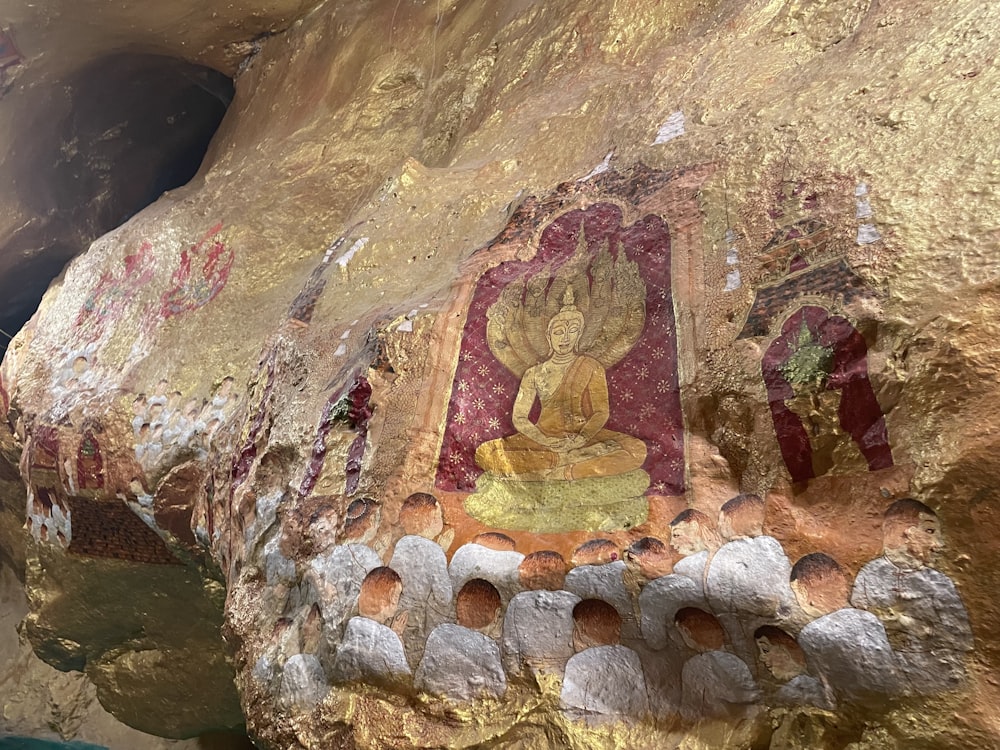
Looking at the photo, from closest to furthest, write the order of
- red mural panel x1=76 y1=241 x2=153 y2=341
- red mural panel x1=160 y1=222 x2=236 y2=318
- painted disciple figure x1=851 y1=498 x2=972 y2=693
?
painted disciple figure x1=851 y1=498 x2=972 y2=693 → red mural panel x1=160 y1=222 x2=236 y2=318 → red mural panel x1=76 y1=241 x2=153 y2=341

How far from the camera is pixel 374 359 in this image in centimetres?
245

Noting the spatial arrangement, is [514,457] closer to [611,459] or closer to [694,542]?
[611,459]

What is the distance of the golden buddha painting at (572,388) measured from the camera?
1956 mm

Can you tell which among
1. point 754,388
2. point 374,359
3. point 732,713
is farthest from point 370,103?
point 732,713

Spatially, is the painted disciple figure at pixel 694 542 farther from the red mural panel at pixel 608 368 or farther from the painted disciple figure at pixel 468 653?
the painted disciple figure at pixel 468 653

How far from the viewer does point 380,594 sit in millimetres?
2010

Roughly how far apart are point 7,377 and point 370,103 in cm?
275

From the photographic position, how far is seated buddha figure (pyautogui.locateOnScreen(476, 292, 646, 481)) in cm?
201

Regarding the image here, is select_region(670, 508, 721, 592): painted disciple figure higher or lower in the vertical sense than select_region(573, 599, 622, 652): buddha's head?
higher

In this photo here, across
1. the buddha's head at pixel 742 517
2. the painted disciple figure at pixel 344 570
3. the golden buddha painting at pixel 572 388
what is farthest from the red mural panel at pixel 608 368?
the painted disciple figure at pixel 344 570

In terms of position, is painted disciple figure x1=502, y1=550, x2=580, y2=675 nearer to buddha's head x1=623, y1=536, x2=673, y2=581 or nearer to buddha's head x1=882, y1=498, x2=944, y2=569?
buddha's head x1=623, y1=536, x2=673, y2=581

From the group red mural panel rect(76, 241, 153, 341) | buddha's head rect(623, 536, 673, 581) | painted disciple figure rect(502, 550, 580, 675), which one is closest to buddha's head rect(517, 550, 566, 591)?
painted disciple figure rect(502, 550, 580, 675)

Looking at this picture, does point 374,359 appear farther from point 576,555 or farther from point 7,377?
point 7,377

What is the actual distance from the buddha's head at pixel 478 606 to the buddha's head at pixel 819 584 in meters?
0.71
